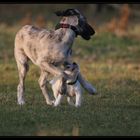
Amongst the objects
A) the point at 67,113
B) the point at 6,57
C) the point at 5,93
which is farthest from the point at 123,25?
the point at 67,113

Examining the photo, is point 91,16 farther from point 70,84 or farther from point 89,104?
point 70,84

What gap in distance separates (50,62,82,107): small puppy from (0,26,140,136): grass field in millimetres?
187

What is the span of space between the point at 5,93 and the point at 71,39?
2246 mm

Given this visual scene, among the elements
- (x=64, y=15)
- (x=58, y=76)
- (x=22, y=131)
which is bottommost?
(x=22, y=131)

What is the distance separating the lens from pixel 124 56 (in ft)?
64.9

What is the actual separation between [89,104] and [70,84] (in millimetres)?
602

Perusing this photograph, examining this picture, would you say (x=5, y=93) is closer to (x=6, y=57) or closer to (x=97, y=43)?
(x=6, y=57)

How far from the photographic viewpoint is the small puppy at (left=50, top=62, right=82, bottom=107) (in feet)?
37.7

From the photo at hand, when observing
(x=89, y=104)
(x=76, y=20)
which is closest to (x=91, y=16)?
(x=89, y=104)

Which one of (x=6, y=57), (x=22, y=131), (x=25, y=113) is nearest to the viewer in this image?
(x=22, y=131)

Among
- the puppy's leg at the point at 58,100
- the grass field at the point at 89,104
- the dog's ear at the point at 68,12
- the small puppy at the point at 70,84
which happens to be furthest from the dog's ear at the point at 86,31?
the grass field at the point at 89,104

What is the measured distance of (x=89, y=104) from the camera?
39.3 ft

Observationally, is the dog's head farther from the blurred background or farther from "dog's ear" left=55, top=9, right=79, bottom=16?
the blurred background

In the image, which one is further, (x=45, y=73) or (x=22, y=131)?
(x=45, y=73)
